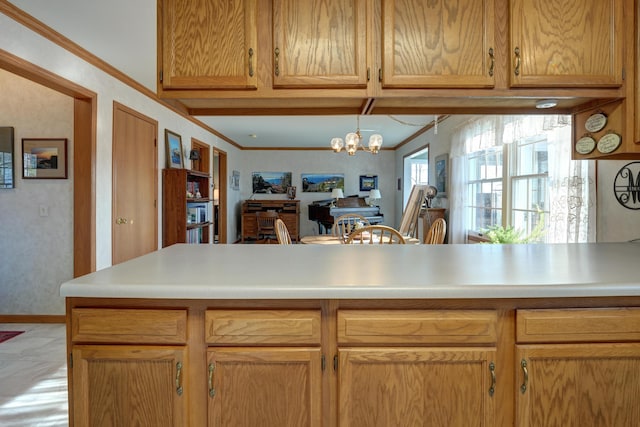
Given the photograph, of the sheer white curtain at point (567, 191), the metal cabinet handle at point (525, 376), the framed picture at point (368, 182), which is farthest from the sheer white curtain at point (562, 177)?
the framed picture at point (368, 182)

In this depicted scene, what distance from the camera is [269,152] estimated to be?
31.2ft

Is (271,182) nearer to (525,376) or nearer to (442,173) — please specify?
(442,173)

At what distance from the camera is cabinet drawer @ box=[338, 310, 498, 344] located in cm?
121

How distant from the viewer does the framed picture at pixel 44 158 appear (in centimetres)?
349

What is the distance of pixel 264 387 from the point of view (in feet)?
4.00

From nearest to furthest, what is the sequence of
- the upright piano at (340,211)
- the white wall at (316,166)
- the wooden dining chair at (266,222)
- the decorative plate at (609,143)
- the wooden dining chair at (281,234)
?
1. the decorative plate at (609,143)
2. the wooden dining chair at (281,234)
3. the wooden dining chair at (266,222)
4. the upright piano at (340,211)
5. the white wall at (316,166)

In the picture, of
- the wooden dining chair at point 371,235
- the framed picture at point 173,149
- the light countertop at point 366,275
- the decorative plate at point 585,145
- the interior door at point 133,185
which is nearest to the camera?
the light countertop at point 366,275

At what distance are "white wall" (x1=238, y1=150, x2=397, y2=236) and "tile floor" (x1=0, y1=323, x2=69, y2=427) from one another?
6428mm

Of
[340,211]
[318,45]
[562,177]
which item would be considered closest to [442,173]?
[340,211]

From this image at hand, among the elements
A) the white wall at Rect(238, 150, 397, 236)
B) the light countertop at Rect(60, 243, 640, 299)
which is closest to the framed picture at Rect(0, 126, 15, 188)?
the light countertop at Rect(60, 243, 640, 299)

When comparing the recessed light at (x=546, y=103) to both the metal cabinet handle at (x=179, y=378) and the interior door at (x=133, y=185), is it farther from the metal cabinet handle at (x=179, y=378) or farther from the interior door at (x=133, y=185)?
the interior door at (x=133, y=185)

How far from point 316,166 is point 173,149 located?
4744mm

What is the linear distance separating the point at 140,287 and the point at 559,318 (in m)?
1.27

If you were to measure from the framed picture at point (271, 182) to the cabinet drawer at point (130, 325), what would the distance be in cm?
838
